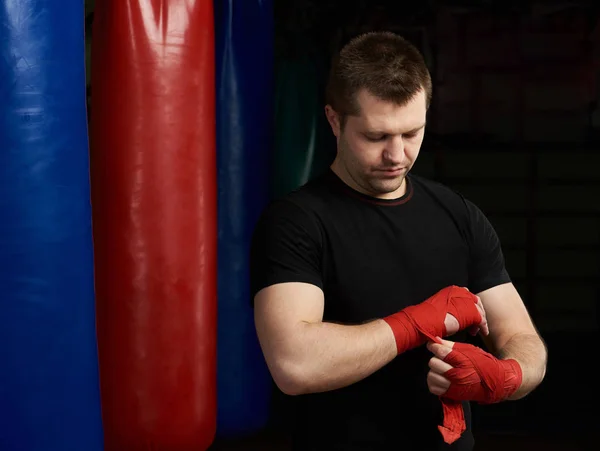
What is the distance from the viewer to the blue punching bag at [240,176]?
2.85 meters

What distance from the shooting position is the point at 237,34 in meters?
2.84

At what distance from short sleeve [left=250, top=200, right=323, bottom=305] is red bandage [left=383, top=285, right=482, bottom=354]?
0.50 ft

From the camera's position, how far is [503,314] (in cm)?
154

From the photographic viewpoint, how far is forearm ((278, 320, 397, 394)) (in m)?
1.31

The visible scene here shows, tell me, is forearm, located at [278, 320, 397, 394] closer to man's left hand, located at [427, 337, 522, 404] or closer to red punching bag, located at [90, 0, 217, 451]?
man's left hand, located at [427, 337, 522, 404]

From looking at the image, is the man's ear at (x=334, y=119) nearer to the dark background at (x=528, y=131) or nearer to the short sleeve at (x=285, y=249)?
the short sleeve at (x=285, y=249)

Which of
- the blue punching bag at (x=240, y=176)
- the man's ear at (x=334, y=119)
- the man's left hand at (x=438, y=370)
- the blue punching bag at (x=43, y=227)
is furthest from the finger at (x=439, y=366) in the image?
the blue punching bag at (x=240, y=176)

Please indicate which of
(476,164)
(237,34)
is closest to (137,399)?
(237,34)

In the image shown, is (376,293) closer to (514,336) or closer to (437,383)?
(437,383)

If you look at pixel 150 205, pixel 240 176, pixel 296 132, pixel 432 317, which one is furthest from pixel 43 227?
pixel 296 132

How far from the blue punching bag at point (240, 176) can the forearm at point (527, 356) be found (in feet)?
5.06

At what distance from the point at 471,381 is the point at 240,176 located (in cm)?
165

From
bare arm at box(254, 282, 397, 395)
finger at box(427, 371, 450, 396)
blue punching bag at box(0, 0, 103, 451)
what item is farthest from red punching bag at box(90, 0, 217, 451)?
finger at box(427, 371, 450, 396)

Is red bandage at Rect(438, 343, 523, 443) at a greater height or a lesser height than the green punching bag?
lesser
